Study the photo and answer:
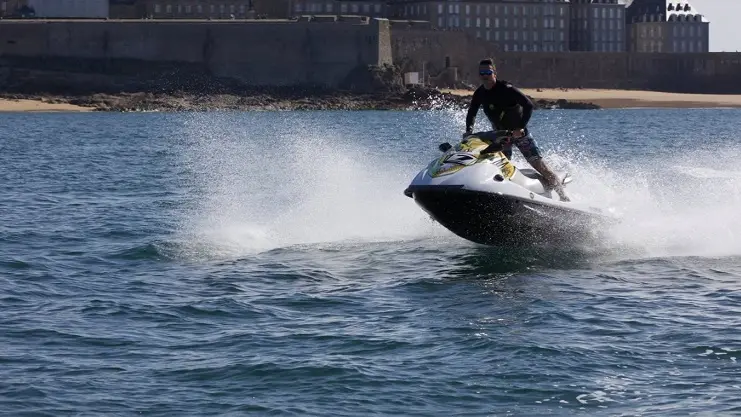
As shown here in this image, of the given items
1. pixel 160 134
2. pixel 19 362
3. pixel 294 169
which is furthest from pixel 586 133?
pixel 19 362

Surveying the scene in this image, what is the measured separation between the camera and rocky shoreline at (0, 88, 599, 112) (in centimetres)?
8969

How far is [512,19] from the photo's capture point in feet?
412

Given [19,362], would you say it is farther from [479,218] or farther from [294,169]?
[294,169]

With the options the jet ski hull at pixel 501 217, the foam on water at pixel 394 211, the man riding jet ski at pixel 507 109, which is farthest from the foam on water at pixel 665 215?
the man riding jet ski at pixel 507 109

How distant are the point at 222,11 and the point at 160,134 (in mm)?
61974

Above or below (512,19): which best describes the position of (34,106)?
below

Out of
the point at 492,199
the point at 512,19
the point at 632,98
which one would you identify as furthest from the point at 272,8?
the point at 492,199

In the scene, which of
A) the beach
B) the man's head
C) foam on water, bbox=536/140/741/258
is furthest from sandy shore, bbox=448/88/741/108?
the man's head

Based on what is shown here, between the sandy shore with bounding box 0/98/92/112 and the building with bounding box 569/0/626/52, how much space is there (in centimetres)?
5585

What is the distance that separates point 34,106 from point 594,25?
60152mm

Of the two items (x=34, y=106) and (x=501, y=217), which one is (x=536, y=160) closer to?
(x=501, y=217)

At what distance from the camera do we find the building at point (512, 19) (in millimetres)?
124188

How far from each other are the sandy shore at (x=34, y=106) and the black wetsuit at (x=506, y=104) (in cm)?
7209

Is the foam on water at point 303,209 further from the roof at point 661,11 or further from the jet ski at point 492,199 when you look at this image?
the roof at point 661,11
